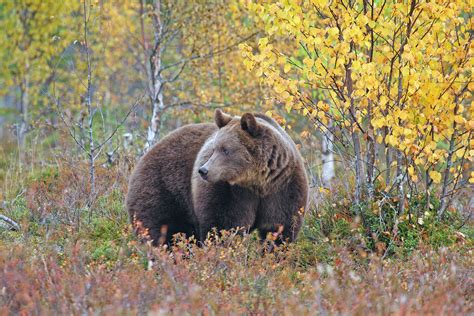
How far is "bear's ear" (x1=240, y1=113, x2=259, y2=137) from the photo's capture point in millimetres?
6586

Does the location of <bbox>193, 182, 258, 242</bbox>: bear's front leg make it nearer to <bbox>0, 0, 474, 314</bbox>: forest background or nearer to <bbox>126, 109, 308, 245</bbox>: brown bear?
<bbox>126, 109, 308, 245</bbox>: brown bear

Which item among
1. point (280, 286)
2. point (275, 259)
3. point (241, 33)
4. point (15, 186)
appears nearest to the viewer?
point (280, 286)

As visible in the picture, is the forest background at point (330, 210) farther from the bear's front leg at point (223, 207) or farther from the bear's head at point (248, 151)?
the bear's head at point (248, 151)

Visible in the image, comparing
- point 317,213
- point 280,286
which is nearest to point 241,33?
point 317,213

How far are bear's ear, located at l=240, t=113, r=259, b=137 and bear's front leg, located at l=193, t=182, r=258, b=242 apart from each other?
510mm

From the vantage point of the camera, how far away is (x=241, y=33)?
13.4 m

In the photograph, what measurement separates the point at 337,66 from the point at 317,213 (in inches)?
65.8

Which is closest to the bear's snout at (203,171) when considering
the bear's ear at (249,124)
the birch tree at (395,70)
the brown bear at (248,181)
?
the brown bear at (248,181)

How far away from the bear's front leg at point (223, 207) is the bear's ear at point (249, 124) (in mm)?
510

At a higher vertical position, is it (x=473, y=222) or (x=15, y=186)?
(x=473, y=222)

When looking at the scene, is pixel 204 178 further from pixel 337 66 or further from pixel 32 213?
pixel 32 213

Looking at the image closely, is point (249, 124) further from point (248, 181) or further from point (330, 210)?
point (330, 210)

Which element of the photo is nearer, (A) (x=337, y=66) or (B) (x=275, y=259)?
(B) (x=275, y=259)

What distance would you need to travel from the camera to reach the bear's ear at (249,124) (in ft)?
21.6
